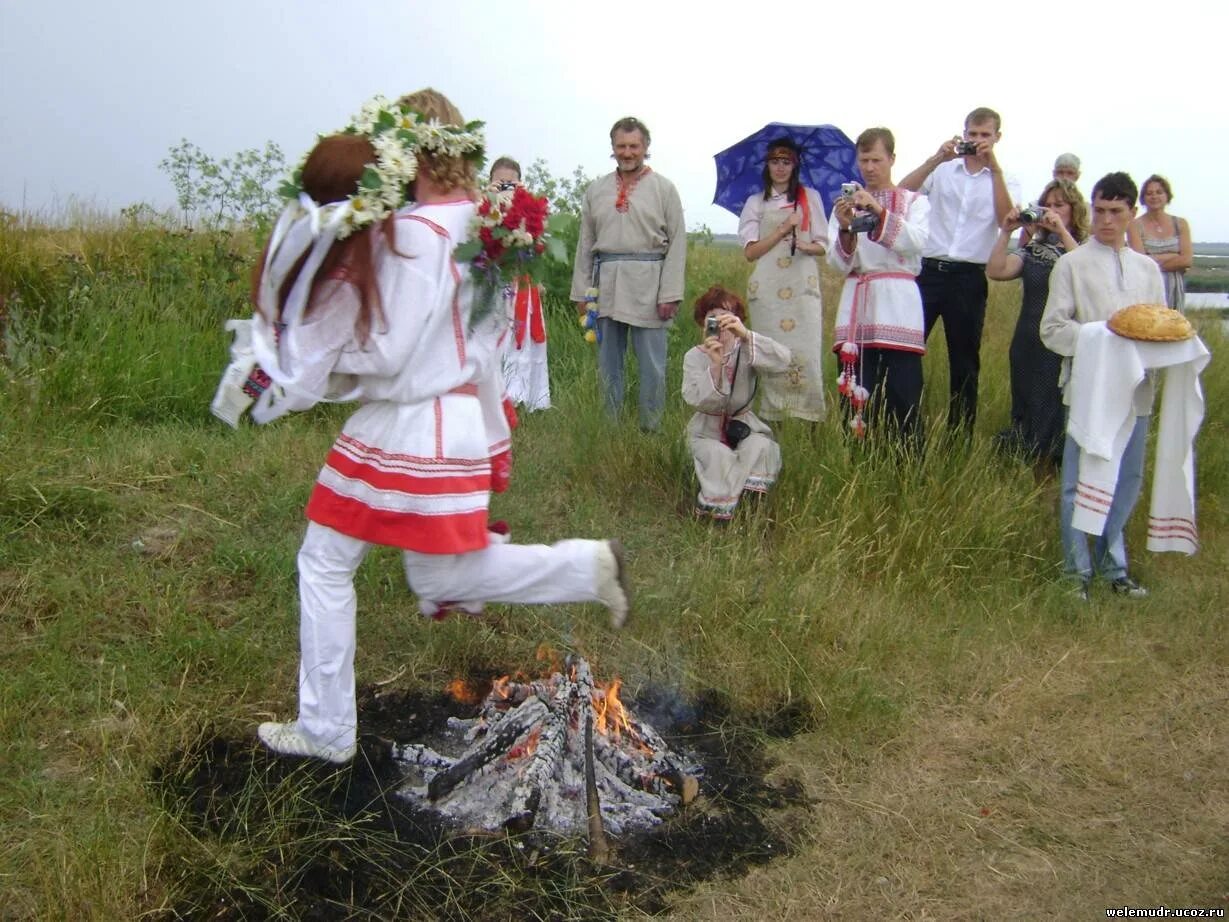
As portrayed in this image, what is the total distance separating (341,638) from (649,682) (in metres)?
1.47

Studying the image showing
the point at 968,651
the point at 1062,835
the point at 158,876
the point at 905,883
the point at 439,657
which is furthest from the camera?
the point at 968,651

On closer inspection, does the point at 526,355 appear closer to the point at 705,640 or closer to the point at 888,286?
the point at 888,286

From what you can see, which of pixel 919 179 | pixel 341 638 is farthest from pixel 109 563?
pixel 919 179

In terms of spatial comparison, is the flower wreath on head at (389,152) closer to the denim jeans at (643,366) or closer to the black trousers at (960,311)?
the denim jeans at (643,366)

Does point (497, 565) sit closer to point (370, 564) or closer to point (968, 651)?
point (370, 564)

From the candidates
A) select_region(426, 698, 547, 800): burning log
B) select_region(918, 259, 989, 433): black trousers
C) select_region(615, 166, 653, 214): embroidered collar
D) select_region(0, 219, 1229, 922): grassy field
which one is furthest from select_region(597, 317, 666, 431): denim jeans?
select_region(426, 698, 547, 800): burning log

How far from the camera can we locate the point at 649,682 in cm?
441

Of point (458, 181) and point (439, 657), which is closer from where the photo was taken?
point (458, 181)

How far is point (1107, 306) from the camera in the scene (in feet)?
18.6

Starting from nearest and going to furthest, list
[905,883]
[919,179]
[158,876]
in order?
[158,876], [905,883], [919,179]

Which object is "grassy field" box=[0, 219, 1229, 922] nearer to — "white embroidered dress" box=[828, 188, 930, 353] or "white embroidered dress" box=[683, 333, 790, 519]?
"white embroidered dress" box=[683, 333, 790, 519]

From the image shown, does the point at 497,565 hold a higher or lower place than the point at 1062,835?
higher

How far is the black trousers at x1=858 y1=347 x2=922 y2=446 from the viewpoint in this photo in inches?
251

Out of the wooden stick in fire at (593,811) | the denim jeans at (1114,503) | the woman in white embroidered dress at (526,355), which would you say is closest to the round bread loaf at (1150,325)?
the denim jeans at (1114,503)
